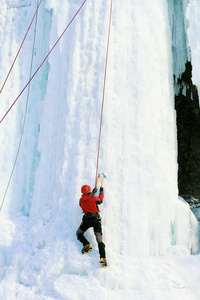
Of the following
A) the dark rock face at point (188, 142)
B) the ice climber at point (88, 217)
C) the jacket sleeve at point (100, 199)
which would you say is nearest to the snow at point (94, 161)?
the ice climber at point (88, 217)

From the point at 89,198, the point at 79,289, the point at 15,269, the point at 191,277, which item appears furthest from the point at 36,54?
the point at 191,277

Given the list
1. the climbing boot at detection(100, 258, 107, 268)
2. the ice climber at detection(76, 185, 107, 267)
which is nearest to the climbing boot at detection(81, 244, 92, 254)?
the ice climber at detection(76, 185, 107, 267)

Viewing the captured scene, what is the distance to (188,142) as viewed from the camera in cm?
727

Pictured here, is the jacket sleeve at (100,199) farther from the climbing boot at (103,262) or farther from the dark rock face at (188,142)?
the dark rock face at (188,142)

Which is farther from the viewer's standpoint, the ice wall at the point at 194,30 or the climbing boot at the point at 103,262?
the ice wall at the point at 194,30

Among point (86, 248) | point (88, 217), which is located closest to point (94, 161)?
point (88, 217)

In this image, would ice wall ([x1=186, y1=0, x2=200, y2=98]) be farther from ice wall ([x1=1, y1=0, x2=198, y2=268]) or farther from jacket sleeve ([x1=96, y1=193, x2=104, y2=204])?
jacket sleeve ([x1=96, y1=193, x2=104, y2=204])

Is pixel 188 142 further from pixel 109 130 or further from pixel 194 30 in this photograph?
pixel 109 130

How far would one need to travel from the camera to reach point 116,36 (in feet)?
16.9

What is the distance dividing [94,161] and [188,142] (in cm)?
355

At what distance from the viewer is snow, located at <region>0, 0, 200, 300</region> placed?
3.96m

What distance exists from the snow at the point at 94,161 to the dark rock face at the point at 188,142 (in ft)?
4.63

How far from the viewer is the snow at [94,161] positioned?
3.96m

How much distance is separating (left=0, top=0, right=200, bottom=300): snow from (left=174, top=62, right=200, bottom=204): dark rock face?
1412 mm
